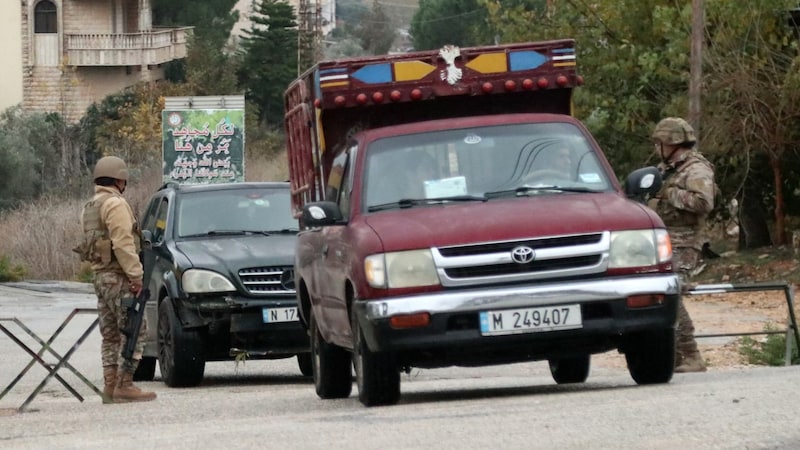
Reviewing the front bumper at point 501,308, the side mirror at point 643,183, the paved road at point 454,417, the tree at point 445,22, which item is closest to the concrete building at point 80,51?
the tree at point 445,22

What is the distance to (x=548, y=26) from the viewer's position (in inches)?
1451

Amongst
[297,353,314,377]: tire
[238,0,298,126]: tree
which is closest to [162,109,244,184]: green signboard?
[297,353,314,377]: tire

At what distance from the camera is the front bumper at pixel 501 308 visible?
10.1m

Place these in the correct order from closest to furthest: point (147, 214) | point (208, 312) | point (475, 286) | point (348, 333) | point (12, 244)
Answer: point (475, 286), point (348, 333), point (208, 312), point (147, 214), point (12, 244)

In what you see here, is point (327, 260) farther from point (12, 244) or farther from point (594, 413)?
point (12, 244)

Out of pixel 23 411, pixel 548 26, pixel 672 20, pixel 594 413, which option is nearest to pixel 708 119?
pixel 672 20

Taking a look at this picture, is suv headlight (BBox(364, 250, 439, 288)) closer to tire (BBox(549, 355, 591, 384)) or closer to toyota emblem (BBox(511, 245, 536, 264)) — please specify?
toyota emblem (BBox(511, 245, 536, 264))

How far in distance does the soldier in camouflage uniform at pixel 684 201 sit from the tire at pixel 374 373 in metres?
3.41

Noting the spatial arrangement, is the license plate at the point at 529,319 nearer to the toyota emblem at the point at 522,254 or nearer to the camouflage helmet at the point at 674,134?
the toyota emblem at the point at 522,254

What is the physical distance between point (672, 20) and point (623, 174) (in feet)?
11.1

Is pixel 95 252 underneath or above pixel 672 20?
underneath

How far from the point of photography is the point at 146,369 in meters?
16.7

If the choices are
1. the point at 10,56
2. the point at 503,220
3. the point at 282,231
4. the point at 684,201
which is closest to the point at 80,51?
the point at 10,56

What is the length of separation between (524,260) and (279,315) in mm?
4888
